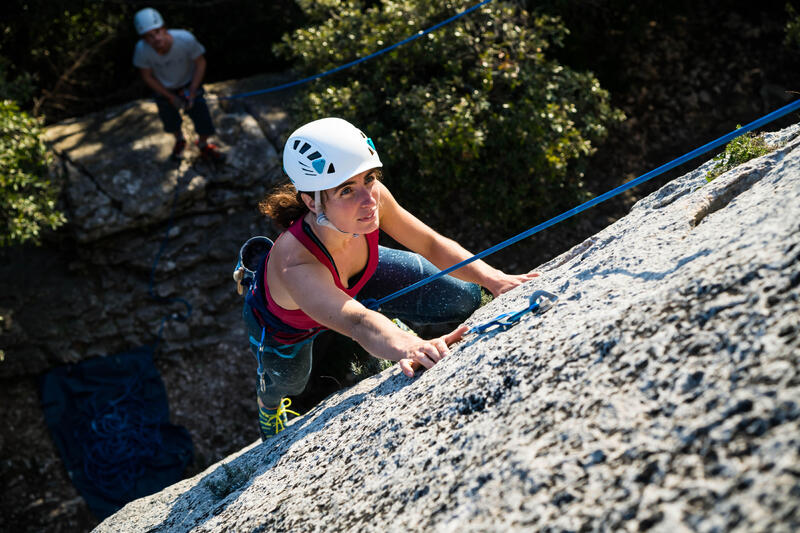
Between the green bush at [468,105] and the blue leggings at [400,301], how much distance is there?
2.20 meters

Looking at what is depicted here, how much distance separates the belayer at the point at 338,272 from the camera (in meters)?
2.93

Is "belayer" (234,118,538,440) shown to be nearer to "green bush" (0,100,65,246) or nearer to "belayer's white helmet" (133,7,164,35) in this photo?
"green bush" (0,100,65,246)

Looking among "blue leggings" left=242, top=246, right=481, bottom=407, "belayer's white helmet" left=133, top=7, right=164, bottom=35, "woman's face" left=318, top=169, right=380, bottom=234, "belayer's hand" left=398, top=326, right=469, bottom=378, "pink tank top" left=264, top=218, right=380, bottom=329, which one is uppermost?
"belayer's white helmet" left=133, top=7, right=164, bottom=35

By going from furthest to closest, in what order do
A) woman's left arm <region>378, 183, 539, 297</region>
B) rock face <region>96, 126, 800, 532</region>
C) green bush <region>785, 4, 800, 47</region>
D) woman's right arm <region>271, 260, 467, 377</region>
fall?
green bush <region>785, 4, 800, 47</region>, woman's left arm <region>378, 183, 539, 297</region>, woman's right arm <region>271, 260, 467, 377</region>, rock face <region>96, 126, 800, 532</region>

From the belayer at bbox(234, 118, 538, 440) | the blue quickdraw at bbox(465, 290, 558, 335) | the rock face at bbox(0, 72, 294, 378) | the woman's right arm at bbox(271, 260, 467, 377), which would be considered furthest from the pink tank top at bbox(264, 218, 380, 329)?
the rock face at bbox(0, 72, 294, 378)

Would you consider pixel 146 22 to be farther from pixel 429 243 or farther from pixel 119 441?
pixel 429 243

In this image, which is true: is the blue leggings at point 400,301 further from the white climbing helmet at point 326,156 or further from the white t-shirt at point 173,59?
the white t-shirt at point 173,59

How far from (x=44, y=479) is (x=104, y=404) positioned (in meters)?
0.83

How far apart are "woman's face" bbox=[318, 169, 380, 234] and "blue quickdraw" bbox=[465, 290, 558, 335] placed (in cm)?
74

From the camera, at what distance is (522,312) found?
2719mm

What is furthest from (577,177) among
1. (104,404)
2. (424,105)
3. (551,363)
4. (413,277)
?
(104,404)

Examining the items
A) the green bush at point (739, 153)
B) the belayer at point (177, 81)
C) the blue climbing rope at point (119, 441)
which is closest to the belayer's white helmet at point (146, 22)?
the belayer at point (177, 81)

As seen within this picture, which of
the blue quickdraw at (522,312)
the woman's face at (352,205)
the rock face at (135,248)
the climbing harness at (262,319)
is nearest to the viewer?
the blue quickdraw at (522,312)

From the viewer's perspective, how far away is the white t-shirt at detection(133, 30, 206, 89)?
7039 millimetres
